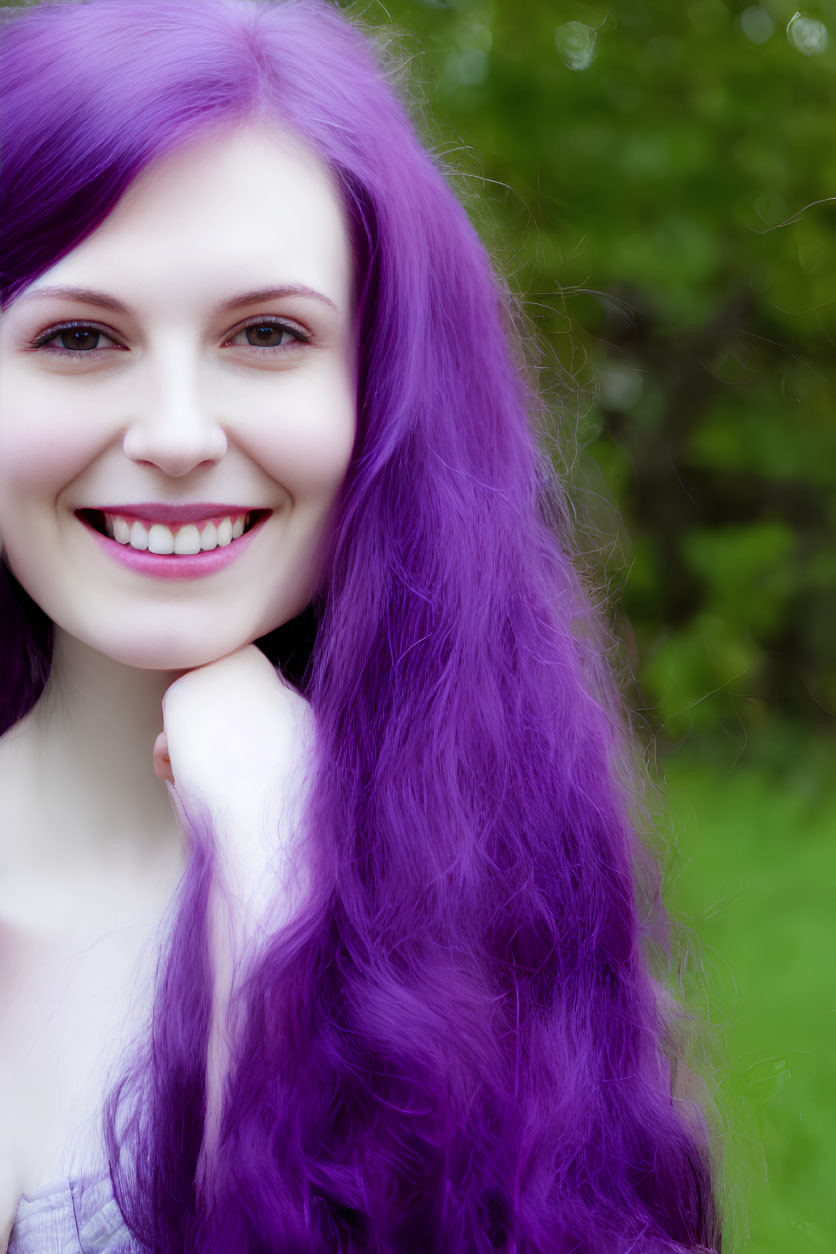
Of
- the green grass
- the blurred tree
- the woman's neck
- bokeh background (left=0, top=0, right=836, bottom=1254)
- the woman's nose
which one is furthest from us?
the blurred tree

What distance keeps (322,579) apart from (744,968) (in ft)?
5.09

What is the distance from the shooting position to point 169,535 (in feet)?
3.55

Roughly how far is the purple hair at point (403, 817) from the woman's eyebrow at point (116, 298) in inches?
1.3

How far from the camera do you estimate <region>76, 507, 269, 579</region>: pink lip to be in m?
1.08

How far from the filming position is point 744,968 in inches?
94.9

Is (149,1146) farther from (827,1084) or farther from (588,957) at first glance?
(827,1084)

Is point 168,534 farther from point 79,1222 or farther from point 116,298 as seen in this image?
point 79,1222

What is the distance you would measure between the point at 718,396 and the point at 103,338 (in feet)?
8.47

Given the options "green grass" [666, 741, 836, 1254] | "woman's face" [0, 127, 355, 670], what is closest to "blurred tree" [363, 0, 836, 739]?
"green grass" [666, 741, 836, 1254]

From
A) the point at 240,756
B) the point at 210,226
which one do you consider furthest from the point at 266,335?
the point at 240,756

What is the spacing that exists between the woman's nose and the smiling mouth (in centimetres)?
6

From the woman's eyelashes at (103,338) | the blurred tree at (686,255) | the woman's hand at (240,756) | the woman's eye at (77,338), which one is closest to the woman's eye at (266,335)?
the woman's eyelashes at (103,338)

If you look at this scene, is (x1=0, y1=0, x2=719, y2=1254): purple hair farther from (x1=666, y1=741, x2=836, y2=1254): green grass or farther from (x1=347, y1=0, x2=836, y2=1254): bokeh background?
(x1=347, y1=0, x2=836, y2=1254): bokeh background

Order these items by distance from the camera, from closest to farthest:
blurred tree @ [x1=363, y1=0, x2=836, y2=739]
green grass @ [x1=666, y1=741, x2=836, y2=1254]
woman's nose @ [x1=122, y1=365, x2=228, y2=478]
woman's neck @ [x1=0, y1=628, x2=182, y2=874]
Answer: woman's nose @ [x1=122, y1=365, x2=228, y2=478], woman's neck @ [x1=0, y1=628, x2=182, y2=874], green grass @ [x1=666, y1=741, x2=836, y2=1254], blurred tree @ [x1=363, y1=0, x2=836, y2=739]
